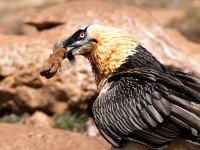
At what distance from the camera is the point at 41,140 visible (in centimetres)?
1077

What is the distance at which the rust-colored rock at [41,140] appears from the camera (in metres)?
10.5

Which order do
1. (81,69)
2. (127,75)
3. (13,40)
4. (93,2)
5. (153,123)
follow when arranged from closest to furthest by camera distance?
(153,123)
(127,75)
(81,69)
(13,40)
(93,2)

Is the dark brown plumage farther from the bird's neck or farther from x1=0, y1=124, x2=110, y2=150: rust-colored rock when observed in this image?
x1=0, y1=124, x2=110, y2=150: rust-colored rock

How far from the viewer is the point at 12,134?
1078cm

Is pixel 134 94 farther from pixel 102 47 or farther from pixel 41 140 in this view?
pixel 41 140

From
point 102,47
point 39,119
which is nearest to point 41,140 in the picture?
point 102,47

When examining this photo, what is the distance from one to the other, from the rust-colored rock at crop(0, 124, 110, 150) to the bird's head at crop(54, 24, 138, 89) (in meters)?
2.44

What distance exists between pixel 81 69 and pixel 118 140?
6.75 metres

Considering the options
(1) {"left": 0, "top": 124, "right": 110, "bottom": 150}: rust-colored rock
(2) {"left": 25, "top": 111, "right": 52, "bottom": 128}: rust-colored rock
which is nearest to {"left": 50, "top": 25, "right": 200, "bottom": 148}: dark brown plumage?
(1) {"left": 0, "top": 124, "right": 110, "bottom": 150}: rust-colored rock

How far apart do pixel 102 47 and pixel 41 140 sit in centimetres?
297

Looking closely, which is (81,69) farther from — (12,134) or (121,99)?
(121,99)

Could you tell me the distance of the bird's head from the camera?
825 centimetres

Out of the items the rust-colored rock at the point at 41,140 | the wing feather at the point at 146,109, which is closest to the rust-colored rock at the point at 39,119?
the rust-colored rock at the point at 41,140

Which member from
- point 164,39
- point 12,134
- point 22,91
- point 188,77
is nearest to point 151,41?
point 164,39
